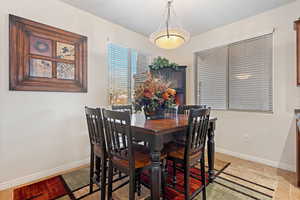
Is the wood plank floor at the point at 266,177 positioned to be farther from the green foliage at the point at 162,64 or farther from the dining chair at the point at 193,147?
the green foliage at the point at 162,64

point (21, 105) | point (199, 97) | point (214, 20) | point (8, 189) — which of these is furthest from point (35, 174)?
point (214, 20)

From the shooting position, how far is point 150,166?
144 centimetres

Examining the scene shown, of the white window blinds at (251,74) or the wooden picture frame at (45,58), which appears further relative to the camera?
the white window blinds at (251,74)

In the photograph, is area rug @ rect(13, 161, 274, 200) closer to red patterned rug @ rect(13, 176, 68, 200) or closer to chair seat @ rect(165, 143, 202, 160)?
red patterned rug @ rect(13, 176, 68, 200)

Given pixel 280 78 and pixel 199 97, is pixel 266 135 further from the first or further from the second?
pixel 199 97

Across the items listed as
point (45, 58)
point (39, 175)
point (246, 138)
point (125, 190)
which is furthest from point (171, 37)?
point (39, 175)

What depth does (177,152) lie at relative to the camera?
1736 millimetres

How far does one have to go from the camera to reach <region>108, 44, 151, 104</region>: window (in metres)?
3.24

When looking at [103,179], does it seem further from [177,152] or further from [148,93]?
[148,93]

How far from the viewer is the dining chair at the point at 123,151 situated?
135cm

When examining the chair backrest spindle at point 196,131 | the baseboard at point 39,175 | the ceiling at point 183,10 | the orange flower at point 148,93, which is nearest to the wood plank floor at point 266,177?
the baseboard at point 39,175

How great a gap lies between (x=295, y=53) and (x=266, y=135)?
1.38 meters

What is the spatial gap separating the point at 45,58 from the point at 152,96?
1.73 meters

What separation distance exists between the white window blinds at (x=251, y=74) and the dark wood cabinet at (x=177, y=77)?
3.26ft
